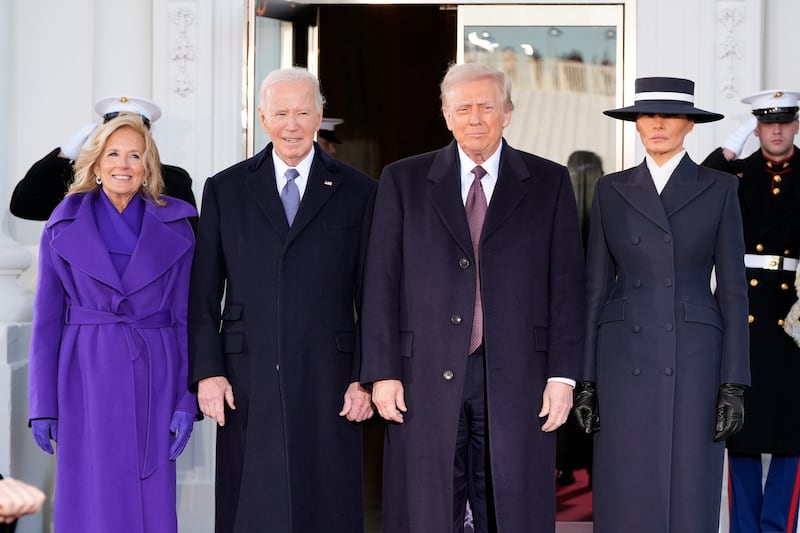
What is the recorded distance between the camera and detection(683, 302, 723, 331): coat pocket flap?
383 centimetres

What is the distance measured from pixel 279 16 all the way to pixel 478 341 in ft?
10.0

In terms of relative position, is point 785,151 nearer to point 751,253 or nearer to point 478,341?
point 751,253

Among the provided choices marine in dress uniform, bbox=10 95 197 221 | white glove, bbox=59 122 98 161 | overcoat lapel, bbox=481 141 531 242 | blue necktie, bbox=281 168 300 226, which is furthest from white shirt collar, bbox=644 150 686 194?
white glove, bbox=59 122 98 161

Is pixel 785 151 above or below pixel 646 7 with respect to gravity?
below

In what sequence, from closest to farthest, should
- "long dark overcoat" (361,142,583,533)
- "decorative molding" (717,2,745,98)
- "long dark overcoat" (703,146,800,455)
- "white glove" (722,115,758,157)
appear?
"long dark overcoat" (361,142,583,533) → "long dark overcoat" (703,146,800,455) → "white glove" (722,115,758,157) → "decorative molding" (717,2,745,98)

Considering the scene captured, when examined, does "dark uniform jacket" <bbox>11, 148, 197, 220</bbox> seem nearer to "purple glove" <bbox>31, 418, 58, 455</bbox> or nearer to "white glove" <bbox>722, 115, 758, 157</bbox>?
"purple glove" <bbox>31, 418, 58, 455</bbox>

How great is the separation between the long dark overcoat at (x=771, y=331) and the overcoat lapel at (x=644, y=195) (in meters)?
1.11

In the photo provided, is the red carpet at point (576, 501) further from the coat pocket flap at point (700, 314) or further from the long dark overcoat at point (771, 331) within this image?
the coat pocket flap at point (700, 314)

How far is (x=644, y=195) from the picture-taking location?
3963 mm

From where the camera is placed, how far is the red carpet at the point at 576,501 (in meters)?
6.00

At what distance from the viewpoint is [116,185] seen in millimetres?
4086

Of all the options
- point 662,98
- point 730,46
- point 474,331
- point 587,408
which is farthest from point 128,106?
point 730,46

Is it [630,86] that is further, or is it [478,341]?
[630,86]

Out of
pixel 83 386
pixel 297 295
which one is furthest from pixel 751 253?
pixel 83 386
